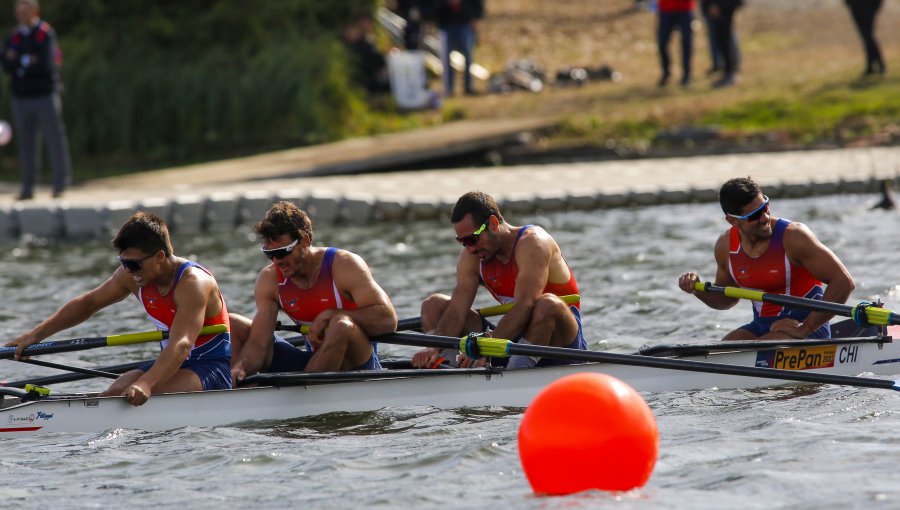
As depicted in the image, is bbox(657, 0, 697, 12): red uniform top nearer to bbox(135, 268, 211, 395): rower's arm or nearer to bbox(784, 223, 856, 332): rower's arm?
bbox(784, 223, 856, 332): rower's arm

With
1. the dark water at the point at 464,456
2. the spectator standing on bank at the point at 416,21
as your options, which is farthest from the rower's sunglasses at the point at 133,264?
the spectator standing on bank at the point at 416,21

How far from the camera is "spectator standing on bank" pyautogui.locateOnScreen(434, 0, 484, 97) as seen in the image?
2398 centimetres

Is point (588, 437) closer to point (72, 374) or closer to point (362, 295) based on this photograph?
point (362, 295)

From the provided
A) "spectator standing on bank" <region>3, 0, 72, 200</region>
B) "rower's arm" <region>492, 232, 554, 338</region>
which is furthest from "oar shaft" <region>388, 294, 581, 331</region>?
"spectator standing on bank" <region>3, 0, 72, 200</region>

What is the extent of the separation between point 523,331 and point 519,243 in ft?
1.95

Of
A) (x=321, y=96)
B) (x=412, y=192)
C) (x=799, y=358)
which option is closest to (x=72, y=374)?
(x=799, y=358)

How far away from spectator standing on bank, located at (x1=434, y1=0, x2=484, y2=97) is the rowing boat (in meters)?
15.0

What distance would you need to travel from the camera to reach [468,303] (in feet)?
32.4

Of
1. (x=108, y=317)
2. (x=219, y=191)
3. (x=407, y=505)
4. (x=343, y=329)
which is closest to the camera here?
(x=407, y=505)

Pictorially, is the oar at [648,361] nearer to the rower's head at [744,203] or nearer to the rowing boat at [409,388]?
the rowing boat at [409,388]

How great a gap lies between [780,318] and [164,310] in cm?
431

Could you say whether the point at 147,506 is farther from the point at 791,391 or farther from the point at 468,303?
the point at 791,391

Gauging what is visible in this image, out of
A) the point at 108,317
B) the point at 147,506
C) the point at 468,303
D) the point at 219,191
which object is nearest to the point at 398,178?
the point at 219,191

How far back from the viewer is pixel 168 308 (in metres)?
9.22
